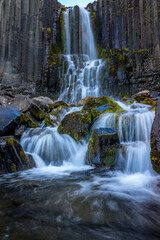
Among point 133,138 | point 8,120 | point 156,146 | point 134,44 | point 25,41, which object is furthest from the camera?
point 25,41

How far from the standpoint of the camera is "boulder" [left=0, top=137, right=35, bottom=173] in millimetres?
4125

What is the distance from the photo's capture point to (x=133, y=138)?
559cm

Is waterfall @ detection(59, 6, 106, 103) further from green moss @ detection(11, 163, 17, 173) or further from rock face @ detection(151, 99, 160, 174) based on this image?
rock face @ detection(151, 99, 160, 174)

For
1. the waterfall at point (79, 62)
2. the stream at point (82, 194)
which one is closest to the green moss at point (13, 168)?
the stream at point (82, 194)

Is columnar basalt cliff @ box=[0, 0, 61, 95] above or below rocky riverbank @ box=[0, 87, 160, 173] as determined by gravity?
above

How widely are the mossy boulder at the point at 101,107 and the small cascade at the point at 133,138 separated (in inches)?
16.1

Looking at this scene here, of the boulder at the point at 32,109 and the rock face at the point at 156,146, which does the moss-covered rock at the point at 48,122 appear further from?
the rock face at the point at 156,146

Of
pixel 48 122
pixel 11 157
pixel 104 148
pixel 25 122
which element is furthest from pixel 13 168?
pixel 48 122

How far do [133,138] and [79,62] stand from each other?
15672 mm

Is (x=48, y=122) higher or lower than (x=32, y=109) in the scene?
lower

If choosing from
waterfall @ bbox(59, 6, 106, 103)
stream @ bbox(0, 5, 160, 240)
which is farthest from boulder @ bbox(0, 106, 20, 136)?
waterfall @ bbox(59, 6, 106, 103)

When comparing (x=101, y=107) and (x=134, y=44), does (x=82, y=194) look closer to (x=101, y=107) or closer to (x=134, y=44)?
(x=101, y=107)

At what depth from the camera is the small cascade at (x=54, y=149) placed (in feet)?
17.4

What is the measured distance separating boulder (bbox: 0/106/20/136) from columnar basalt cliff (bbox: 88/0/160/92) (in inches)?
510
